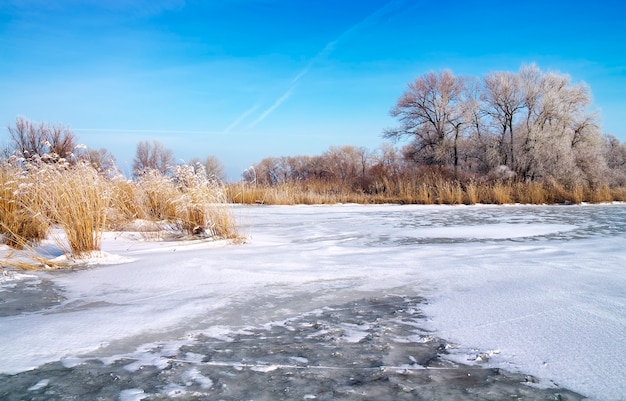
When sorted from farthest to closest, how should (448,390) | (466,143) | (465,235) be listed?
(466,143)
(465,235)
(448,390)

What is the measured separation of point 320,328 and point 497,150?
57.2 feet

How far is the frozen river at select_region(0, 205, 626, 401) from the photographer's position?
125cm

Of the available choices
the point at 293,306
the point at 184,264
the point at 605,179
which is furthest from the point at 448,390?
the point at 605,179

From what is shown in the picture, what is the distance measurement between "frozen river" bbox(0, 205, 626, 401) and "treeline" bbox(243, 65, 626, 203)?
32.8 feet

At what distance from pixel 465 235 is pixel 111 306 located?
441cm

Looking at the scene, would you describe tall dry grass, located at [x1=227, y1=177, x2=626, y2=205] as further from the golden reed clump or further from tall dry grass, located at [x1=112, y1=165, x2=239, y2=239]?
the golden reed clump

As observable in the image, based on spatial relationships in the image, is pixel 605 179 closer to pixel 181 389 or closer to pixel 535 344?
pixel 535 344

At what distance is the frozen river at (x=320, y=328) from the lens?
1.25 metres

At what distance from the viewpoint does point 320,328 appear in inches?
71.2

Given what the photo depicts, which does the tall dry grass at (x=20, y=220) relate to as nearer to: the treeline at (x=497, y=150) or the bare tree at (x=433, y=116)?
the treeline at (x=497, y=150)

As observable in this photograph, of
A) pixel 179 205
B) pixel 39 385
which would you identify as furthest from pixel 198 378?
pixel 179 205

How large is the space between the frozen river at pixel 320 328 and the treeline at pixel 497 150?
1000cm

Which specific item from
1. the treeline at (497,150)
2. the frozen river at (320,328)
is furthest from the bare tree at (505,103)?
the frozen river at (320,328)

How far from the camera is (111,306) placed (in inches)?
85.6
